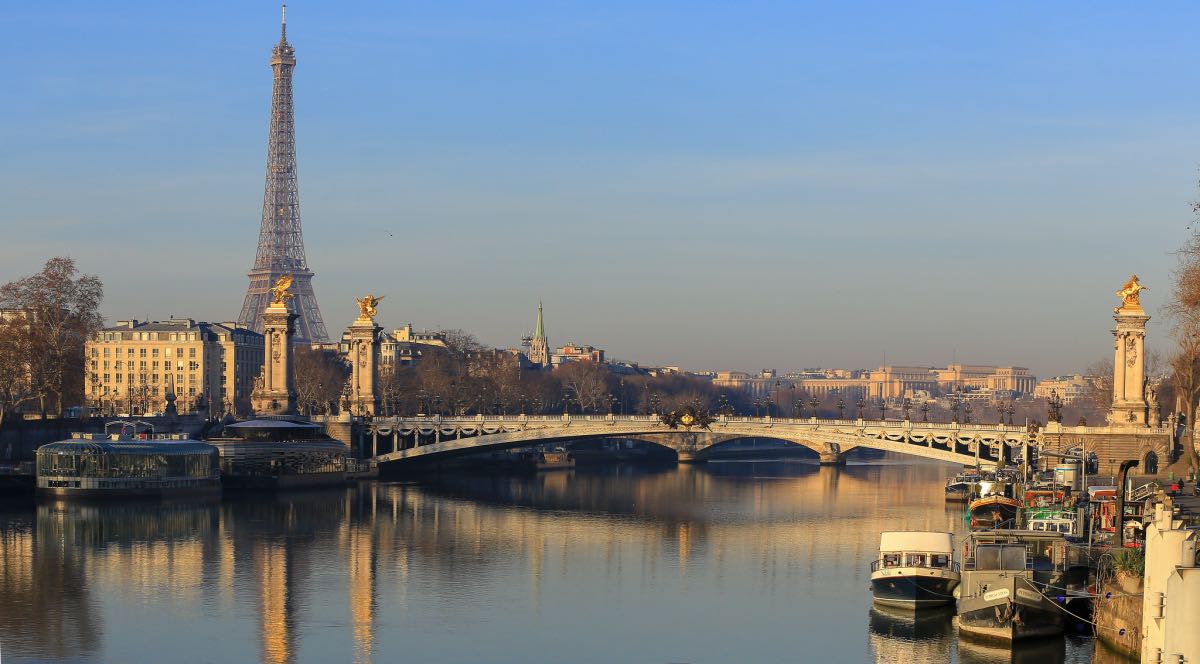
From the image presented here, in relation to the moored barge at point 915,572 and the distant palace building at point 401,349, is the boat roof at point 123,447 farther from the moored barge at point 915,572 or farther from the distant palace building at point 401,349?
the distant palace building at point 401,349

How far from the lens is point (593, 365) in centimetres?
15712

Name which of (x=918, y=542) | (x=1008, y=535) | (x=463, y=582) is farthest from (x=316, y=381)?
(x=1008, y=535)

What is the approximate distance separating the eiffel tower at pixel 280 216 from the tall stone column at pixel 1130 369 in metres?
108

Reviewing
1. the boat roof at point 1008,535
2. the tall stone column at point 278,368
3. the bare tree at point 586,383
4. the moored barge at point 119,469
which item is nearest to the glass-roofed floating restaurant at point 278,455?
the tall stone column at point 278,368

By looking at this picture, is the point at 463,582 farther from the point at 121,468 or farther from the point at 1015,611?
the point at 121,468

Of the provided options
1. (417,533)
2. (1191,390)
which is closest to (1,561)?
(417,533)

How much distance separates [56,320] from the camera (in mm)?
81938

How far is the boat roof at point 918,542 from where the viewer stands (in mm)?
41819

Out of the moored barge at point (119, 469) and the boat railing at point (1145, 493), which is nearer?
the boat railing at point (1145, 493)

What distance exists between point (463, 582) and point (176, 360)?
118 m

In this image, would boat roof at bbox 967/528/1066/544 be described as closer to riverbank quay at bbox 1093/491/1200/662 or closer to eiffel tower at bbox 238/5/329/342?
riverbank quay at bbox 1093/491/1200/662

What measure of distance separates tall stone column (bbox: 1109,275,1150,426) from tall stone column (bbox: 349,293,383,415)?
40.8 meters

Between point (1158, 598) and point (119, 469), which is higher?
point (1158, 598)

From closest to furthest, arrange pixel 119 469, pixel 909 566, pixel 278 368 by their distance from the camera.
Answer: pixel 909 566 → pixel 119 469 → pixel 278 368
